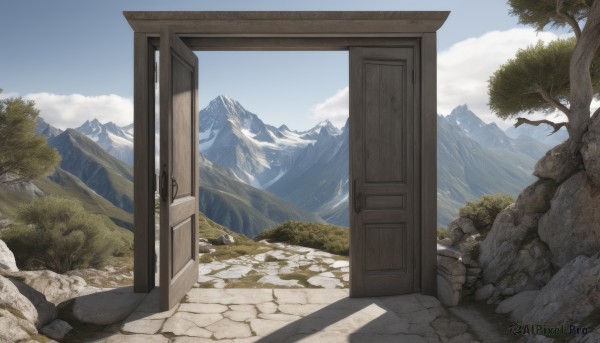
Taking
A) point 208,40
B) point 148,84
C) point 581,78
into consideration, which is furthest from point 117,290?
point 581,78

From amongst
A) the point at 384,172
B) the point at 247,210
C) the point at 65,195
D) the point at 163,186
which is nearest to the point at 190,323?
the point at 163,186

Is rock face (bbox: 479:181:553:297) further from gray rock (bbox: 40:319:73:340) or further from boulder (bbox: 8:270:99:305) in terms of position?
boulder (bbox: 8:270:99:305)

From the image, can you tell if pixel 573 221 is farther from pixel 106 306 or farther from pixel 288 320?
pixel 106 306

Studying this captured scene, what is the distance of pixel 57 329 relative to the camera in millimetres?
3838

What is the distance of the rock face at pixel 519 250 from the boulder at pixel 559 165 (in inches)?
4.8

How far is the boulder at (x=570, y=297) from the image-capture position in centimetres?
350

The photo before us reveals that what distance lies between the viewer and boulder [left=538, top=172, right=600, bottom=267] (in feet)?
14.4

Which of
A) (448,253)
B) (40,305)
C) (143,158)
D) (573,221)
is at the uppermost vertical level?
(143,158)

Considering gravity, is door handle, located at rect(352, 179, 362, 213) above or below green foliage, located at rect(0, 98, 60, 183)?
below

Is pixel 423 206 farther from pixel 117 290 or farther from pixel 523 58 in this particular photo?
pixel 523 58

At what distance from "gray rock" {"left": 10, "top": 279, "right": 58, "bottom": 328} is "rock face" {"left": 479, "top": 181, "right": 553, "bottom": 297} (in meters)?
4.77

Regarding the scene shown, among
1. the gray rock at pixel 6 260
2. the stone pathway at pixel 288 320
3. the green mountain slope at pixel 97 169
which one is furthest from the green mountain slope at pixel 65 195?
the stone pathway at pixel 288 320

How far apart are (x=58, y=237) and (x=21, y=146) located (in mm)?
6157

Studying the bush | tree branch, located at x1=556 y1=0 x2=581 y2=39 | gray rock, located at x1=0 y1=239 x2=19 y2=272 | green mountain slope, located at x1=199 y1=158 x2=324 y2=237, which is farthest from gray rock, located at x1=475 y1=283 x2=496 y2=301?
green mountain slope, located at x1=199 y1=158 x2=324 y2=237
